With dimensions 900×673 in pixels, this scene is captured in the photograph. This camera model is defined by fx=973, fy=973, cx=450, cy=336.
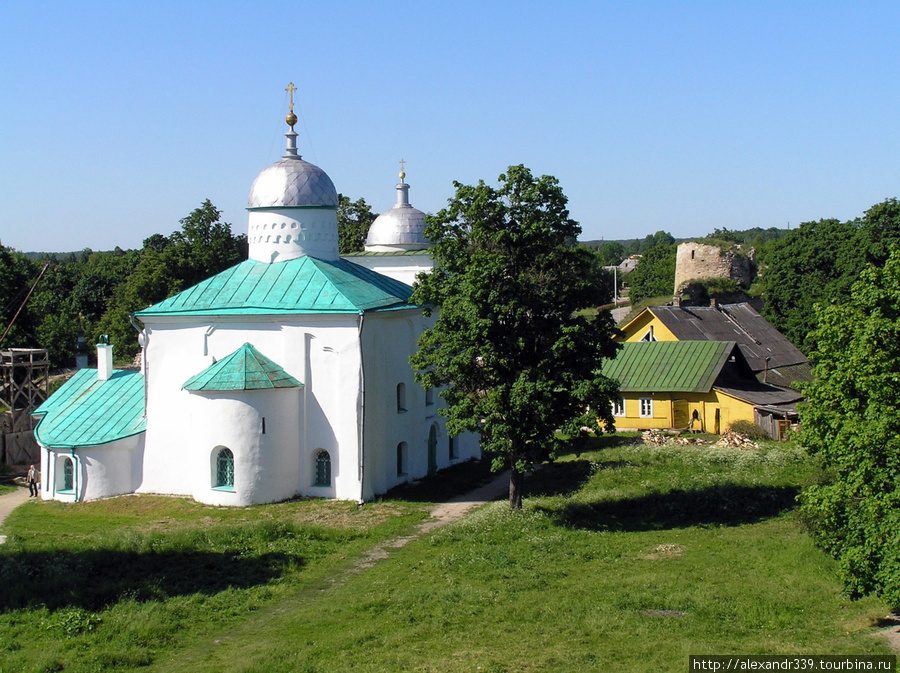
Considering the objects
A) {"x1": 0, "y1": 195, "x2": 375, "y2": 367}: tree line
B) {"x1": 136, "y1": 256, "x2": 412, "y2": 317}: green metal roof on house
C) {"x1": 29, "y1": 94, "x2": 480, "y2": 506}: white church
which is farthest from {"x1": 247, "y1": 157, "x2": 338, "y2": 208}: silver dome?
{"x1": 0, "y1": 195, "x2": 375, "y2": 367}: tree line

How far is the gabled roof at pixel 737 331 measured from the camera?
37656mm


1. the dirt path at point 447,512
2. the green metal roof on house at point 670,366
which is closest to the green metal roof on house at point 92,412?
the dirt path at point 447,512

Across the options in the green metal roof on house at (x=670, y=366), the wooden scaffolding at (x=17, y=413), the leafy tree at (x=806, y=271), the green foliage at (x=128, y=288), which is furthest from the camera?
Answer: the green foliage at (x=128, y=288)

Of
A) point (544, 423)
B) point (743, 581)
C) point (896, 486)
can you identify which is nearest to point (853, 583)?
point (896, 486)

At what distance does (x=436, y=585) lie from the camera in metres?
16.4

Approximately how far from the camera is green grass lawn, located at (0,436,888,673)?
42.4 ft

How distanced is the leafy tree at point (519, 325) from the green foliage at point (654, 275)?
57275 mm

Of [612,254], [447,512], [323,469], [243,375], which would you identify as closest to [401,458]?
[323,469]

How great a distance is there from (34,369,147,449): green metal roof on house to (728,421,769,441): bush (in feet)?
58.6

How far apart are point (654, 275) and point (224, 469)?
63876mm

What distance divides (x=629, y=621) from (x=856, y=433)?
4.07m

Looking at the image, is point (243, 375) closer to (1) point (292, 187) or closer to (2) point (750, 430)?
(1) point (292, 187)

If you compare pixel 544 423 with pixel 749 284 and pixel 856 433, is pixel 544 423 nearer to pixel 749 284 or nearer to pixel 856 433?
pixel 856 433

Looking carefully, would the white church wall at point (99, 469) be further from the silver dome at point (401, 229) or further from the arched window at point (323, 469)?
the silver dome at point (401, 229)
